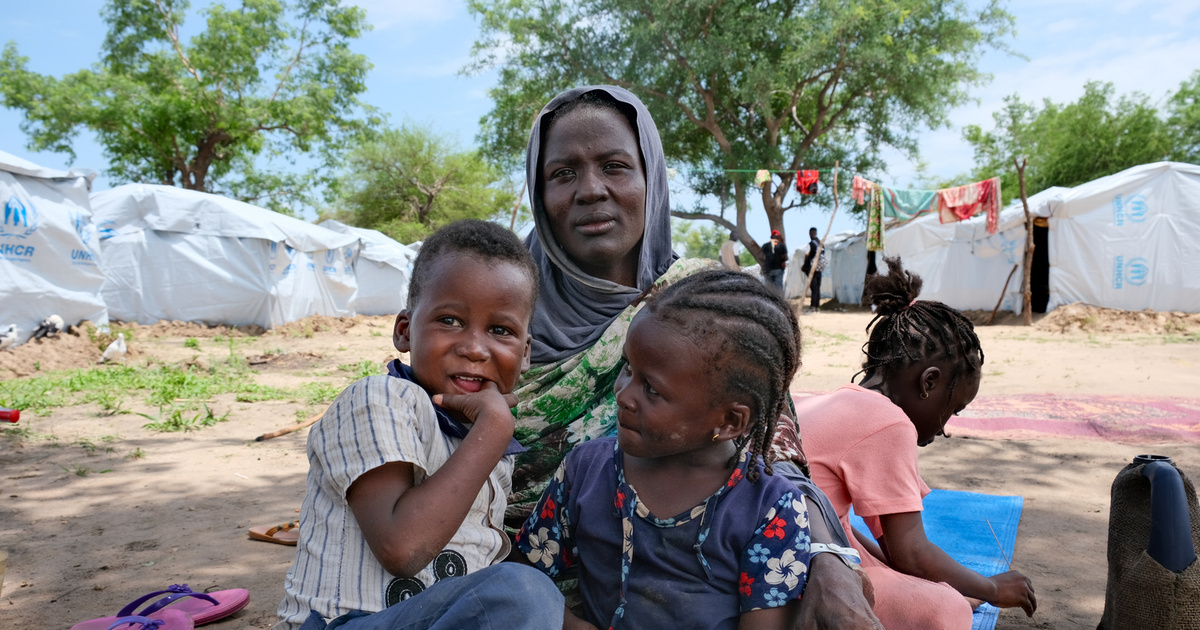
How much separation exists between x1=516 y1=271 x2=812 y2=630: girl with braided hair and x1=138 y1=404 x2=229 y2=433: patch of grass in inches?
203

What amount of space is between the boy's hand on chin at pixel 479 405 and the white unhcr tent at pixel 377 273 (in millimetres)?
17038

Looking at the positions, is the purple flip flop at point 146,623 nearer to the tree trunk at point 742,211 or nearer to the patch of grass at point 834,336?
the patch of grass at point 834,336

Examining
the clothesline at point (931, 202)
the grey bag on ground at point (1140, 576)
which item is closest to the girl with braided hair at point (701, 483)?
the grey bag on ground at point (1140, 576)

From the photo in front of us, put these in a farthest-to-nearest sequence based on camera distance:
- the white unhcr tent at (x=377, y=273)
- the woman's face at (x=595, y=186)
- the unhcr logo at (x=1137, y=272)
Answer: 1. the white unhcr tent at (x=377, y=273)
2. the unhcr logo at (x=1137, y=272)
3. the woman's face at (x=595, y=186)

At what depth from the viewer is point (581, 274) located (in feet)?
6.98

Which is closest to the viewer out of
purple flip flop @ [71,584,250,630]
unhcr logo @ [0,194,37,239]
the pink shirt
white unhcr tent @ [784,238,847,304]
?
the pink shirt

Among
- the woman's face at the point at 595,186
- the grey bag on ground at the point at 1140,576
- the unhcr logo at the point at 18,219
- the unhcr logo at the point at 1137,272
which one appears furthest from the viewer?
the unhcr logo at the point at 1137,272

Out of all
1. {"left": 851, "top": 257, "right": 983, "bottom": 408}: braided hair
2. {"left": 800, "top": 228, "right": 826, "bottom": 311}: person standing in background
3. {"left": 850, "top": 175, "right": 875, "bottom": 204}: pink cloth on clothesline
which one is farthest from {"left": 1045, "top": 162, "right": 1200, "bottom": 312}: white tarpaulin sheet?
{"left": 851, "top": 257, "right": 983, "bottom": 408}: braided hair

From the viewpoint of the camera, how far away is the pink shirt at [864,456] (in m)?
1.81

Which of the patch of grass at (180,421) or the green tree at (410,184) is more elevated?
the green tree at (410,184)

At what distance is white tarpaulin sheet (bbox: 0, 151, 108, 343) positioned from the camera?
766 centimetres

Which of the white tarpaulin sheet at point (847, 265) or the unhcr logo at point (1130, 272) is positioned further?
the white tarpaulin sheet at point (847, 265)

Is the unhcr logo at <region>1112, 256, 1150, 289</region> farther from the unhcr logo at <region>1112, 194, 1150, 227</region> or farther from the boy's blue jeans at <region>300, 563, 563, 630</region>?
the boy's blue jeans at <region>300, 563, 563, 630</region>

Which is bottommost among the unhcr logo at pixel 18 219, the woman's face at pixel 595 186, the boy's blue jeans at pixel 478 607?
the boy's blue jeans at pixel 478 607
